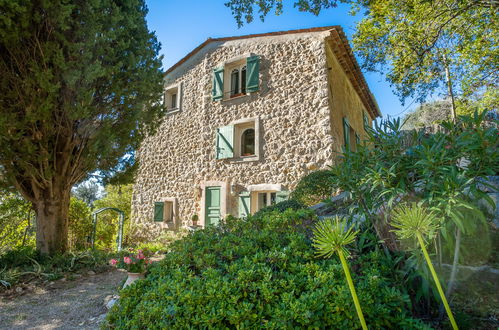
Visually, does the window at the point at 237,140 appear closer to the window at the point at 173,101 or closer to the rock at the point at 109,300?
the window at the point at 173,101

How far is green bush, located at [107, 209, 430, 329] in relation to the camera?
1.66 m

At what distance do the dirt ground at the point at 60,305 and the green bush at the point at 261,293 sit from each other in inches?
55.1

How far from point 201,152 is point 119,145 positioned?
3417mm

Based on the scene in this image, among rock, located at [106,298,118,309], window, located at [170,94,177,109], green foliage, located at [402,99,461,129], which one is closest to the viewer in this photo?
rock, located at [106,298,118,309]

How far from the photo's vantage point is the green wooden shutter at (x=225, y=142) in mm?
8664

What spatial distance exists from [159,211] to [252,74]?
5.63 m

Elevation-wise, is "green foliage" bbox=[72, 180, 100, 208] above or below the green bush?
above

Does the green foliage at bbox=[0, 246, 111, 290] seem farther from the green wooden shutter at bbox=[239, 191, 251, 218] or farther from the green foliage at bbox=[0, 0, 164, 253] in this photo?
the green wooden shutter at bbox=[239, 191, 251, 218]

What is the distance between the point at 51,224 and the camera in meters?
5.63

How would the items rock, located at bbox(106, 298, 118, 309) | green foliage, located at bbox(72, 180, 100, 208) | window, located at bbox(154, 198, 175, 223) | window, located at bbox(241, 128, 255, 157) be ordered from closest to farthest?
rock, located at bbox(106, 298, 118, 309), window, located at bbox(241, 128, 255, 157), window, located at bbox(154, 198, 175, 223), green foliage, located at bbox(72, 180, 100, 208)

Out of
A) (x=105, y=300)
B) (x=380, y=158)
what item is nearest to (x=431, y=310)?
(x=380, y=158)

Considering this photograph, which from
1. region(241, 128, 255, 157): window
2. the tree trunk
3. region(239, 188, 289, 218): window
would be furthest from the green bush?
region(241, 128, 255, 157): window

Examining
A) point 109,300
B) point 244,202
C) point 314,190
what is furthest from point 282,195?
point 109,300

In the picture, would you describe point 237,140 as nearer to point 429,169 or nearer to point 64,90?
point 64,90
